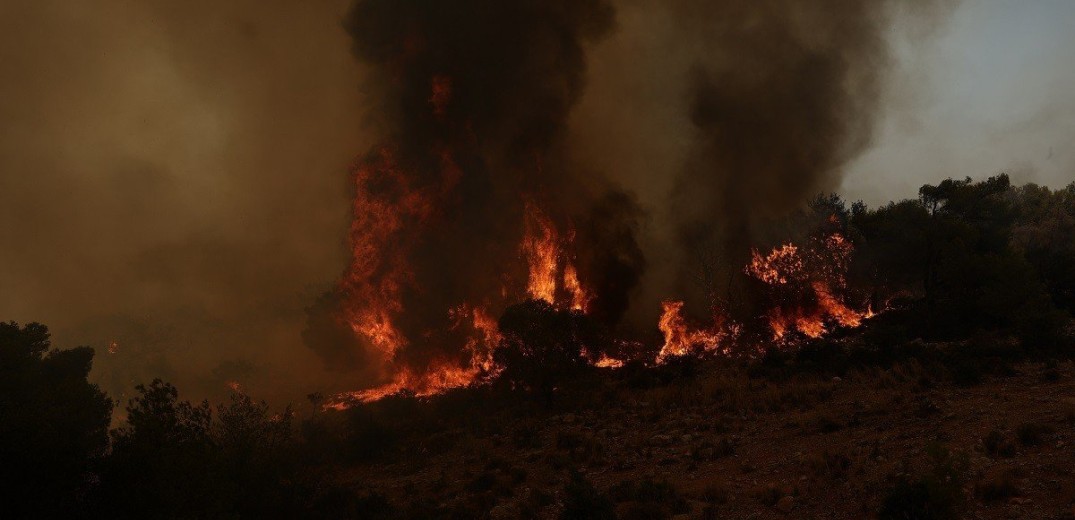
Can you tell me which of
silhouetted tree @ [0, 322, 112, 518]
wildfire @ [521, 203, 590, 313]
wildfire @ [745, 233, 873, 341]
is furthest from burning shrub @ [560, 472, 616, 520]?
wildfire @ [745, 233, 873, 341]

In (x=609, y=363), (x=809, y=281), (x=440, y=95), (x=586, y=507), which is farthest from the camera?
(x=440, y=95)

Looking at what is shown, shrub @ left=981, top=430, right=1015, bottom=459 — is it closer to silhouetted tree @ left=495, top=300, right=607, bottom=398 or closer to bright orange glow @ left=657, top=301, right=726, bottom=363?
silhouetted tree @ left=495, top=300, right=607, bottom=398

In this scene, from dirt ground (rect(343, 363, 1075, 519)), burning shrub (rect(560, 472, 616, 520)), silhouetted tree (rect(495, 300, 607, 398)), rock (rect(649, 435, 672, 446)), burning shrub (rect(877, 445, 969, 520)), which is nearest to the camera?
burning shrub (rect(877, 445, 969, 520))

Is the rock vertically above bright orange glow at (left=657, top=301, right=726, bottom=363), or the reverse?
bright orange glow at (left=657, top=301, right=726, bottom=363)

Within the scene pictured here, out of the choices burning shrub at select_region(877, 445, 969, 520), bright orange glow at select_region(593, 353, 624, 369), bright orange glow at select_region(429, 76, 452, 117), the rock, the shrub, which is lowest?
burning shrub at select_region(877, 445, 969, 520)

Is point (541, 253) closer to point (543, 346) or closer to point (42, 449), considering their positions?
point (543, 346)

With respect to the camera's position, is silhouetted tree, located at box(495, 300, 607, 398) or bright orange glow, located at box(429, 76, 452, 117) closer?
silhouetted tree, located at box(495, 300, 607, 398)

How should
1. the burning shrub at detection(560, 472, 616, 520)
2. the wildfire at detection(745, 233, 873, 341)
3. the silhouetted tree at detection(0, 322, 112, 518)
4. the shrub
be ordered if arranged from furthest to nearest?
1. the wildfire at detection(745, 233, 873, 341)
2. the burning shrub at detection(560, 472, 616, 520)
3. the shrub
4. the silhouetted tree at detection(0, 322, 112, 518)

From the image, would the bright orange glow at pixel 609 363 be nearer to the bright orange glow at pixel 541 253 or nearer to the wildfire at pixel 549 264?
the wildfire at pixel 549 264

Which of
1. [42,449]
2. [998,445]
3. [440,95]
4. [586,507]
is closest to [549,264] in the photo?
[440,95]

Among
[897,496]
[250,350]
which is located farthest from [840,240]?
[250,350]

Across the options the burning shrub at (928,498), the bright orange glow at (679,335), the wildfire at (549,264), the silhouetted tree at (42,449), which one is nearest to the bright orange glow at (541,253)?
the wildfire at (549,264)

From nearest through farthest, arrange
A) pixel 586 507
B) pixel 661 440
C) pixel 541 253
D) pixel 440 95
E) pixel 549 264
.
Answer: pixel 586 507
pixel 661 440
pixel 549 264
pixel 541 253
pixel 440 95

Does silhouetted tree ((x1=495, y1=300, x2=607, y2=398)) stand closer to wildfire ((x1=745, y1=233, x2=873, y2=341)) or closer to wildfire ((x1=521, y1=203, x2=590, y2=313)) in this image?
wildfire ((x1=521, y1=203, x2=590, y2=313))
